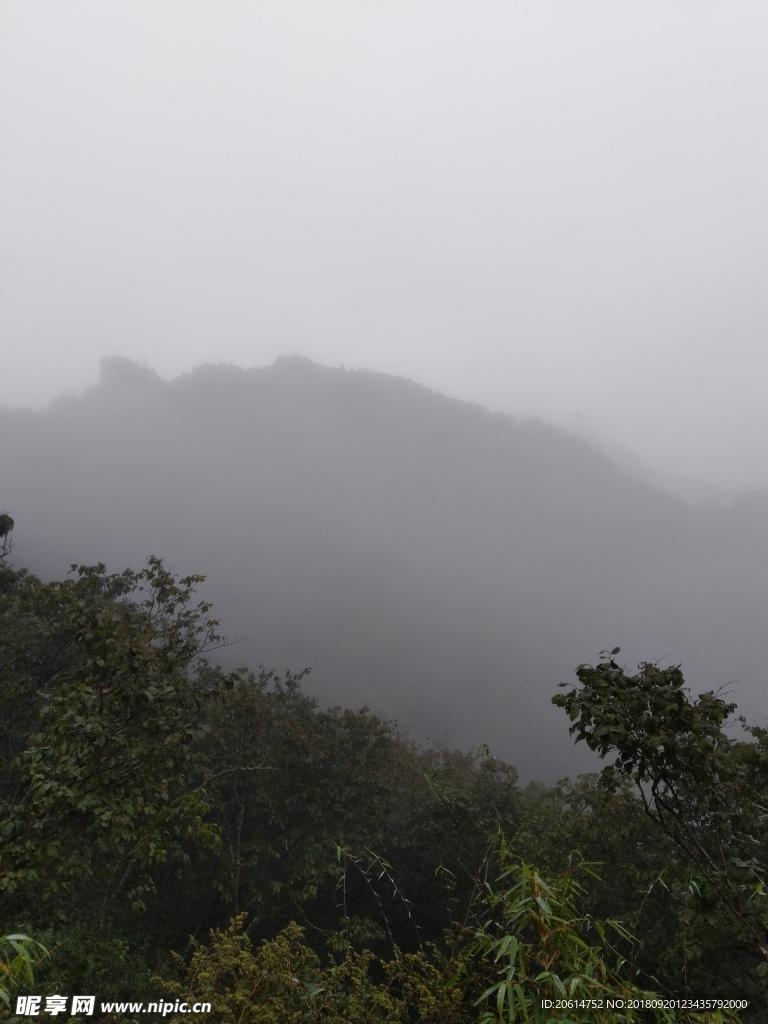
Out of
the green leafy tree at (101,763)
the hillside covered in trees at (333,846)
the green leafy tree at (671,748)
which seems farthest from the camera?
the green leafy tree at (101,763)

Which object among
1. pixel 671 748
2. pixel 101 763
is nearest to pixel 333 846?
pixel 101 763

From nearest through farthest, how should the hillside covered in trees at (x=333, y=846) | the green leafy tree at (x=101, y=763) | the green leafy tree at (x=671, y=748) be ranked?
1. the hillside covered in trees at (x=333, y=846)
2. the green leafy tree at (x=671, y=748)
3. the green leafy tree at (x=101, y=763)

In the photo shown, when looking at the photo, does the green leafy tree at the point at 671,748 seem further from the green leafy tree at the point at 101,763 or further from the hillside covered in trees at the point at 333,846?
the green leafy tree at the point at 101,763

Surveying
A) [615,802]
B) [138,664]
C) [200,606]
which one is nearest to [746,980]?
[615,802]

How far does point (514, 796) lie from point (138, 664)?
36.2ft

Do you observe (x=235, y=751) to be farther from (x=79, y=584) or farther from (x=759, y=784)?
(x=759, y=784)

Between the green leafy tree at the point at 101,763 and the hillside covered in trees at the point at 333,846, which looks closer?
the hillside covered in trees at the point at 333,846

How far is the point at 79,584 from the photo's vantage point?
11633 millimetres

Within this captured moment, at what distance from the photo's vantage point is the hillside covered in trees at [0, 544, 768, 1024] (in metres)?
2.78

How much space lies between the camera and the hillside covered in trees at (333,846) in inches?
109

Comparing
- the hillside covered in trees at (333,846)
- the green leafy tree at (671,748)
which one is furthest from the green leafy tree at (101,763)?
the green leafy tree at (671,748)

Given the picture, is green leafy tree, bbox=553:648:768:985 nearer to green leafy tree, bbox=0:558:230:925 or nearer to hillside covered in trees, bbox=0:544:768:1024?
hillside covered in trees, bbox=0:544:768:1024

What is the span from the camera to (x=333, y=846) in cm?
852

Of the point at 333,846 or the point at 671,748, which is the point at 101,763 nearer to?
the point at 671,748
